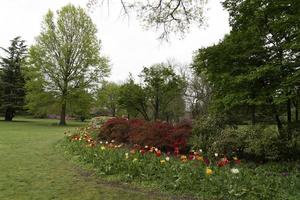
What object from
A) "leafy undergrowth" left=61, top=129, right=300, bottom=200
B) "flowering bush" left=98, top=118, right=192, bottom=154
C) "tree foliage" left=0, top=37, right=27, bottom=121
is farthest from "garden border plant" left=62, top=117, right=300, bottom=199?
"tree foliage" left=0, top=37, right=27, bottom=121

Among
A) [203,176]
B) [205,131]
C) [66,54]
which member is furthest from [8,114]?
[203,176]

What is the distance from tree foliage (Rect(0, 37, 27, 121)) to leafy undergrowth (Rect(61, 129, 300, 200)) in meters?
28.0

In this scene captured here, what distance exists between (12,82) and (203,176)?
109 ft

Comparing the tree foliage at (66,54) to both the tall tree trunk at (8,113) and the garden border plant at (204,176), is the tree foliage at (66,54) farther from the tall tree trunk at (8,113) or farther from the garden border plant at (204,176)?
the garden border plant at (204,176)

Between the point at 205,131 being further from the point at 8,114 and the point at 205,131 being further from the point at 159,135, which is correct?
the point at 8,114

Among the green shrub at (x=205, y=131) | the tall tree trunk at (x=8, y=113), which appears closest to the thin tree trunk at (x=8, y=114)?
the tall tree trunk at (x=8, y=113)

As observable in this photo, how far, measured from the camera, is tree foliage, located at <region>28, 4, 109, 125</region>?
28312mm

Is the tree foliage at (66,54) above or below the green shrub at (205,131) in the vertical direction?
above

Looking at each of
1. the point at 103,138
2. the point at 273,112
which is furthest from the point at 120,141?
the point at 273,112

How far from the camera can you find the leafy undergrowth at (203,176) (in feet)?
17.3

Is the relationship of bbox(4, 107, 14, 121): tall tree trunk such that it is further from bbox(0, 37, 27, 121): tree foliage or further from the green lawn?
the green lawn

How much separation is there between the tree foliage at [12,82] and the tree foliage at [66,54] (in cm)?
597

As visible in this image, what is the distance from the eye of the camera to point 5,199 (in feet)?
17.2

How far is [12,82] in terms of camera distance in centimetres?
3469
